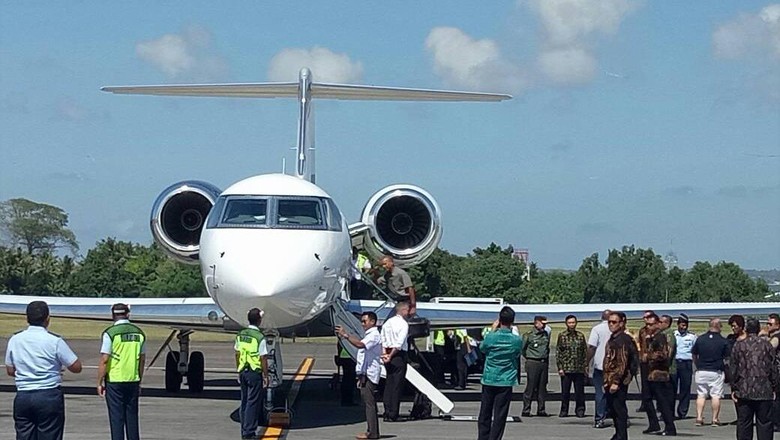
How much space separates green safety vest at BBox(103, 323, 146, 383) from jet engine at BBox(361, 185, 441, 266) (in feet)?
31.8

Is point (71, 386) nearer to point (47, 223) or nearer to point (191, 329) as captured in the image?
point (191, 329)

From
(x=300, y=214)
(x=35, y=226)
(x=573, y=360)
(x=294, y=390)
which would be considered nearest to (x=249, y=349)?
(x=300, y=214)

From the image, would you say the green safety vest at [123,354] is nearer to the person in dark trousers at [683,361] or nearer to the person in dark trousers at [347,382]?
the person in dark trousers at [347,382]

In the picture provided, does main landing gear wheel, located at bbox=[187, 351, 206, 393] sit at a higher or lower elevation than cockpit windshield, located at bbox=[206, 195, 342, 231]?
lower

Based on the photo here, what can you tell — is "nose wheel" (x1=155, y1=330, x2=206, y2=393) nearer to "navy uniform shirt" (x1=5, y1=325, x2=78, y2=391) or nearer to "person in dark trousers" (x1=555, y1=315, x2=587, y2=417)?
"person in dark trousers" (x1=555, y1=315, x2=587, y2=417)

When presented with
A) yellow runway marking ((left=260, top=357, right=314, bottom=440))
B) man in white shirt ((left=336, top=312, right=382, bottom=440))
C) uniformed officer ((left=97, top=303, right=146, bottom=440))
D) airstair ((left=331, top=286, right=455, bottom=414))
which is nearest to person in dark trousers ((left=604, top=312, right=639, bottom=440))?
man in white shirt ((left=336, top=312, right=382, bottom=440))

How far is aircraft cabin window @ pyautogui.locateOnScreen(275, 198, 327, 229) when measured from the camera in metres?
15.4

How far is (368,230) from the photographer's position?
21375 millimetres

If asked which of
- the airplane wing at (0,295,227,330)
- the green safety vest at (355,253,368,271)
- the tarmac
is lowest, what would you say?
the tarmac

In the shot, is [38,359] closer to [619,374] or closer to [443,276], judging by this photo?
[619,374]

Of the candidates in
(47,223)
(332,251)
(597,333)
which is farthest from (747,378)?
(47,223)

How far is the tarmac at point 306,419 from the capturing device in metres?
15.0

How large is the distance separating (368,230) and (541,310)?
3.23 metres

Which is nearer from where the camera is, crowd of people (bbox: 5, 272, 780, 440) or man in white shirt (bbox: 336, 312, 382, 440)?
crowd of people (bbox: 5, 272, 780, 440)
